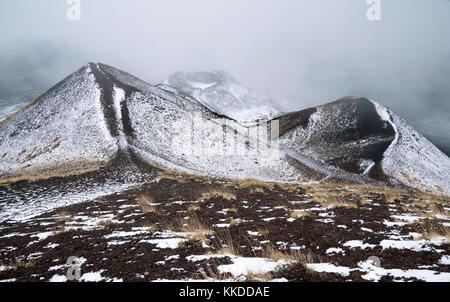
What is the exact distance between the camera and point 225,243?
6.85 metres

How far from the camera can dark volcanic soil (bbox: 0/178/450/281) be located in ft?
15.8

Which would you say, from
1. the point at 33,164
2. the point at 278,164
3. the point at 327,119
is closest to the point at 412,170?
the point at 278,164

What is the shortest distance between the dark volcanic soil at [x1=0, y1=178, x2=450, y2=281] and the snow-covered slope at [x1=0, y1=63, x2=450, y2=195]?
60.7 ft

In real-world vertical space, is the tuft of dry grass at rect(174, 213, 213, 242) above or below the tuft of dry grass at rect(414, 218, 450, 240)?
below

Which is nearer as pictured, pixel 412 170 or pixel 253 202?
pixel 253 202

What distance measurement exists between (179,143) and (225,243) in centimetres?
3641

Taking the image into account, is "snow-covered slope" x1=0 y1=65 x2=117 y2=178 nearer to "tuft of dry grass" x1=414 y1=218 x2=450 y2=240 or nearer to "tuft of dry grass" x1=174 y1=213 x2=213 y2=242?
"tuft of dry grass" x1=174 y1=213 x2=213 y2=242

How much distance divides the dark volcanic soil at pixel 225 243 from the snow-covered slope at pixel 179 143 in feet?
60.7

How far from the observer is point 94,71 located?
5388cm

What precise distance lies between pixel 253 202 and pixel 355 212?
5158 millimetres
